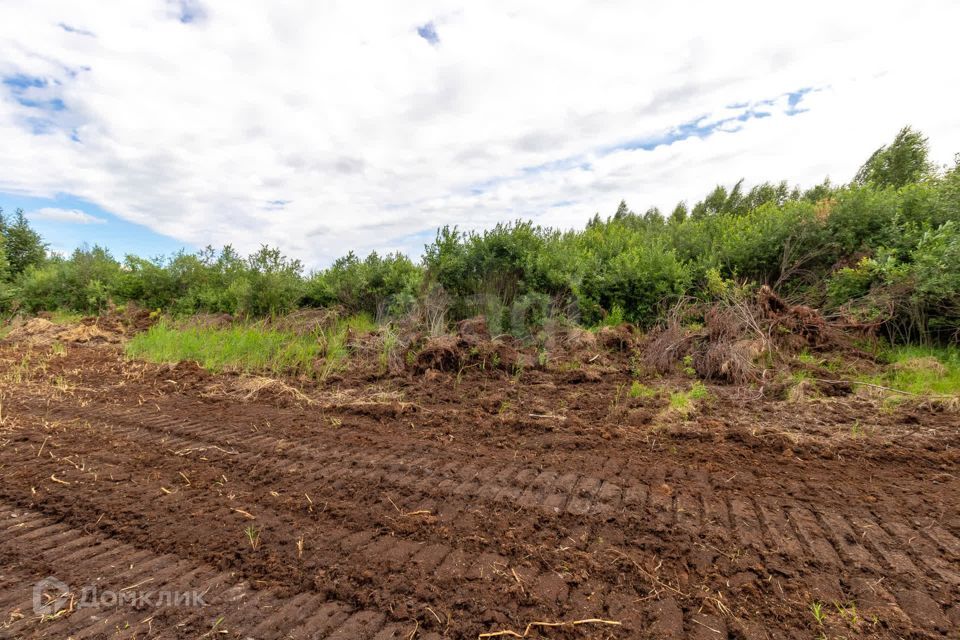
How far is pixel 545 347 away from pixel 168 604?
6049 mm

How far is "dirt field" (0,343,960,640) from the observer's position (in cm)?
205

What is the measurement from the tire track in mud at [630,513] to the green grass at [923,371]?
135 inches

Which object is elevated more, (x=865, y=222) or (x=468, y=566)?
(x=865, y=222)

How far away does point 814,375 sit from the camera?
19.0 ft

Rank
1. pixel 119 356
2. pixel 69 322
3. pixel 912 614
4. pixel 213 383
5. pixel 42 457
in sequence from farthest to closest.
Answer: pixel 69 322
pixel 119 356
pixel 213 383
pixel 42 457
pixel 912 614

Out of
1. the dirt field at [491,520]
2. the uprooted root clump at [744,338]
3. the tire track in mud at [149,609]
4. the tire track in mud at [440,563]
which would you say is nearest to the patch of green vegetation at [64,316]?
the dirt field at [491,520]

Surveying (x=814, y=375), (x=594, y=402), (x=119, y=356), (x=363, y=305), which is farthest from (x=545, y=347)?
(x=119, y=356)

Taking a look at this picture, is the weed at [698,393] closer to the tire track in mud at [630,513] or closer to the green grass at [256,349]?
the tire track in mud at [630,513]

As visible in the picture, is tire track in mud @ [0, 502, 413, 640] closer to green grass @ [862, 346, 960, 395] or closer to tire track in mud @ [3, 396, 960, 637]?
tire track in mud @ [3, 396, 960, 637]

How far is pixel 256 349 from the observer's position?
755 cm

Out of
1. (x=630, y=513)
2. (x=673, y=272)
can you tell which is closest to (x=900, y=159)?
(x=673, y=272)

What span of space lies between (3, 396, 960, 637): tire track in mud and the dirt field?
1cm

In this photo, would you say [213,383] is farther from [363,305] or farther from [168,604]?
[168,604]

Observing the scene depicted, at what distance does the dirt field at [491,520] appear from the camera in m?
2.05
